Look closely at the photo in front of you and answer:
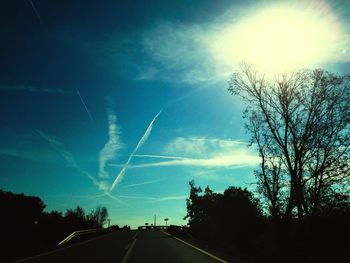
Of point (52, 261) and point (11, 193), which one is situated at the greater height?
→ point (11, 193)

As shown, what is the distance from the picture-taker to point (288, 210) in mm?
27891

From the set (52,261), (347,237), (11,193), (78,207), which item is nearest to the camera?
(52,261)

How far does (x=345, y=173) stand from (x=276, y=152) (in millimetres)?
6236

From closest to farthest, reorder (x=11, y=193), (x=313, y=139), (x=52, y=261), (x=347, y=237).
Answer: (x=52, y=261), (x=347, y=237), (x=313, y=139), (x=11, y=193)

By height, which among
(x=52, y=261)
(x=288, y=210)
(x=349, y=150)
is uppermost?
(x=349, y=150)

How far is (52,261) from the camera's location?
14242 mm

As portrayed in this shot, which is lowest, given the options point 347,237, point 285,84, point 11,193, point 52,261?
point 52,261

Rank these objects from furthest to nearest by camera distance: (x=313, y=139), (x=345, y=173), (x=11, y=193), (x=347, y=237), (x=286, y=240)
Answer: (x=11, y=193) < (x=313, y=139) < (x=345, y=173) < (x=286, y=240) < (x=347, y=237)

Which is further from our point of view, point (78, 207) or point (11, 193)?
point (78, 207)

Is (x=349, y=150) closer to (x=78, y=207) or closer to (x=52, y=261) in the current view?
(x=52, y=261)

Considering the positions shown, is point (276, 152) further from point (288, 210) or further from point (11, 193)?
point (11, 193)

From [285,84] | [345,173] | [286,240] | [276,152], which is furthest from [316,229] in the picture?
[285,84]

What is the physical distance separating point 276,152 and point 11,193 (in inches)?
3052

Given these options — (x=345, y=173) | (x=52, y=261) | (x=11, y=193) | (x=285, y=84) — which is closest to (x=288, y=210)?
(x=345, y=173)
